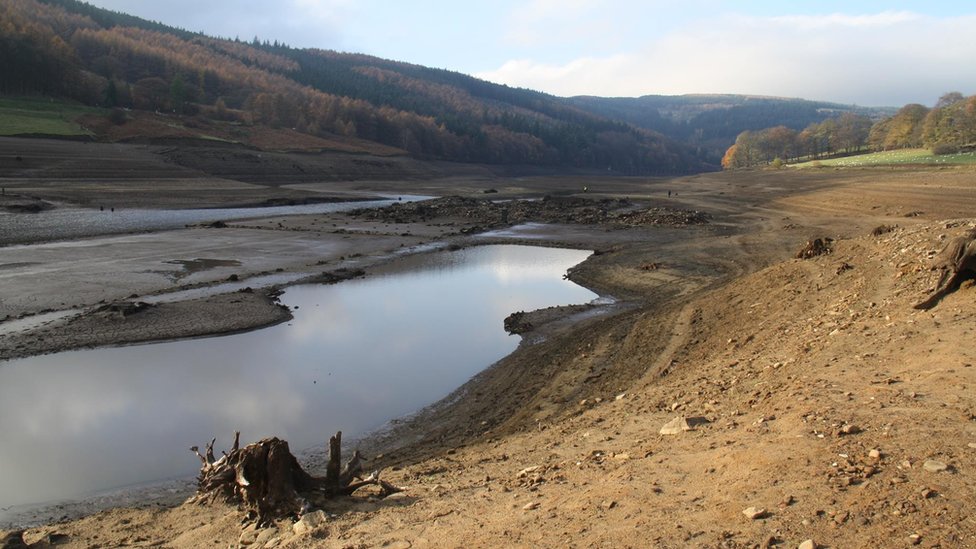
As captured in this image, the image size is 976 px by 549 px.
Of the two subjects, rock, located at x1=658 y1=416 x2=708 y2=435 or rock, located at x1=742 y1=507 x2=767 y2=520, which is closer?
rock, located at x1=742 y1=507 x2=767 y2=520

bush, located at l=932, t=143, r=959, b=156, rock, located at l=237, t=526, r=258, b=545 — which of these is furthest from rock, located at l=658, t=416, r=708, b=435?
bush, located at l=932, t=143, r=959, b=156

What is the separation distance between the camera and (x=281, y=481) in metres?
7.27

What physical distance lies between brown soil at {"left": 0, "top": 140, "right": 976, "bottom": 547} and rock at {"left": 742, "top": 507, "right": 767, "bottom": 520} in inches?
0.7

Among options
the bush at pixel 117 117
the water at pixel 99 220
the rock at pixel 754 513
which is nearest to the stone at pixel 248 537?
the rock at pixel 754 513

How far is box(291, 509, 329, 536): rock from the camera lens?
21.9ft

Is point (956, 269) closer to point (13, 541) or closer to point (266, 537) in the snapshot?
point (266, 537)

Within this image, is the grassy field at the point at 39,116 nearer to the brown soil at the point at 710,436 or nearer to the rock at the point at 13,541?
the brown soil at the point at 710,436

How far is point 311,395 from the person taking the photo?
48.6 ft

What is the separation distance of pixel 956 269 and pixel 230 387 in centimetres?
1445

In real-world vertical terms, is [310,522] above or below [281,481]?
below

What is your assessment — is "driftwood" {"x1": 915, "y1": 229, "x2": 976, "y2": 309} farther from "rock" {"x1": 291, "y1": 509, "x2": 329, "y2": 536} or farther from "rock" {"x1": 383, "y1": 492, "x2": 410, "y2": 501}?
"rock" {"x1": 291, "y1": 509, "x2": 329, "y2": 536}

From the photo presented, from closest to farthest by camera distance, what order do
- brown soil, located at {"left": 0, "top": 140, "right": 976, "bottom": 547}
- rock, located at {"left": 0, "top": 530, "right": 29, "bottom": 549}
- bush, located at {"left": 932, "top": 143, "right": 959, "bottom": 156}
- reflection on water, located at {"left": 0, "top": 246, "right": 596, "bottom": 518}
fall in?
brown soil, located at {"left": 0, "top": 140, "right": 976, "bottom": 547}, rock, located at {"left": 0, "top": 530, "right": 29, "bottom": 549}, reflection on water, located at {"left": 0, "top": 246, "right": 596, "bottom": 518}, bush, located at {"left": 932, "top": 143, "right": 959, "bottom": 156}

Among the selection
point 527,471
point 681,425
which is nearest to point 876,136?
point 681,425

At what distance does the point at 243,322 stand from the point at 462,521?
52.0 feet
